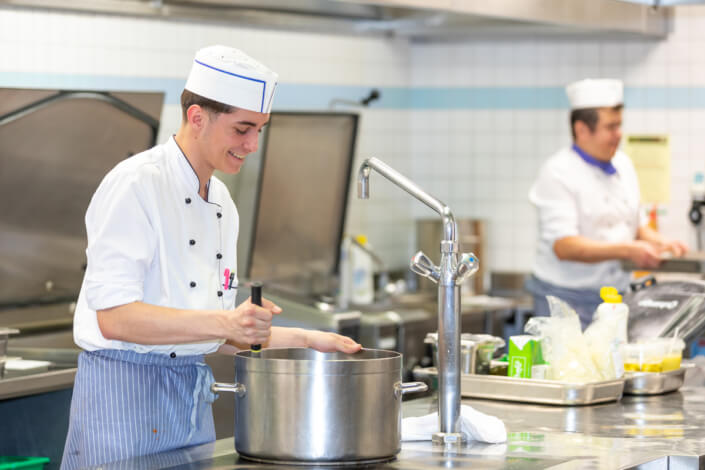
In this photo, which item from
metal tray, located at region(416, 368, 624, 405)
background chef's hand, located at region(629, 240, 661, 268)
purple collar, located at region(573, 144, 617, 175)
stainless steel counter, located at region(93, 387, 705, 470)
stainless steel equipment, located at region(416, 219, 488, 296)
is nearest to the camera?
stainless steel counter, located at region(93, 387, 705, 470)

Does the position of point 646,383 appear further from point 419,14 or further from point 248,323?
point 419,14

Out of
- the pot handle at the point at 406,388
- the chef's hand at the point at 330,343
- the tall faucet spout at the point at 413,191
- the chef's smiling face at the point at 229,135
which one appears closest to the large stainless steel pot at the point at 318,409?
the pot handle at the point at 406,388

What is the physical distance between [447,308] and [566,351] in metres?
Answer: 0.70

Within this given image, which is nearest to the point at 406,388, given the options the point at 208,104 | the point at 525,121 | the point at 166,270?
the point at 166,270

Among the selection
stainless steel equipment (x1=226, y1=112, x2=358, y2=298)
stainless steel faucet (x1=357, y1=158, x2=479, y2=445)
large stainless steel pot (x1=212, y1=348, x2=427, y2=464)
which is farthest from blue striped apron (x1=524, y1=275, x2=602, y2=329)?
large stainless steel pot (x1=212, y1=348, x2=427, y2=464)

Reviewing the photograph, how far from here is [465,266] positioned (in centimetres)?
204

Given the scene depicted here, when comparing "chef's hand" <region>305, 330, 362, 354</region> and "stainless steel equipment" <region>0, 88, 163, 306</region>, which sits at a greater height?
"stainless steel equipment" <region>0, 88, 163, 306</region>

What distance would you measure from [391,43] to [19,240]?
281 cm

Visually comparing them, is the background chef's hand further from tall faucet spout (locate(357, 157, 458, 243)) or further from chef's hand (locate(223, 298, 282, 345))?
chef's hand (locate(223, 298, 282, 345))

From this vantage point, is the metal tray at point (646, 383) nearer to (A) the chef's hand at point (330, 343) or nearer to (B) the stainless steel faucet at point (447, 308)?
(B) the stainless steel faucet at point (447, 308)

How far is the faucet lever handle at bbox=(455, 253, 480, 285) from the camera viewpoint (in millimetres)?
2034

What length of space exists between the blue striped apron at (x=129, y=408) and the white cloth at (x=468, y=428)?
458 mm

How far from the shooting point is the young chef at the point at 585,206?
407 centimetres

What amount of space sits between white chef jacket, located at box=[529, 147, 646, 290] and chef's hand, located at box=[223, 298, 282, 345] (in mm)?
2290
